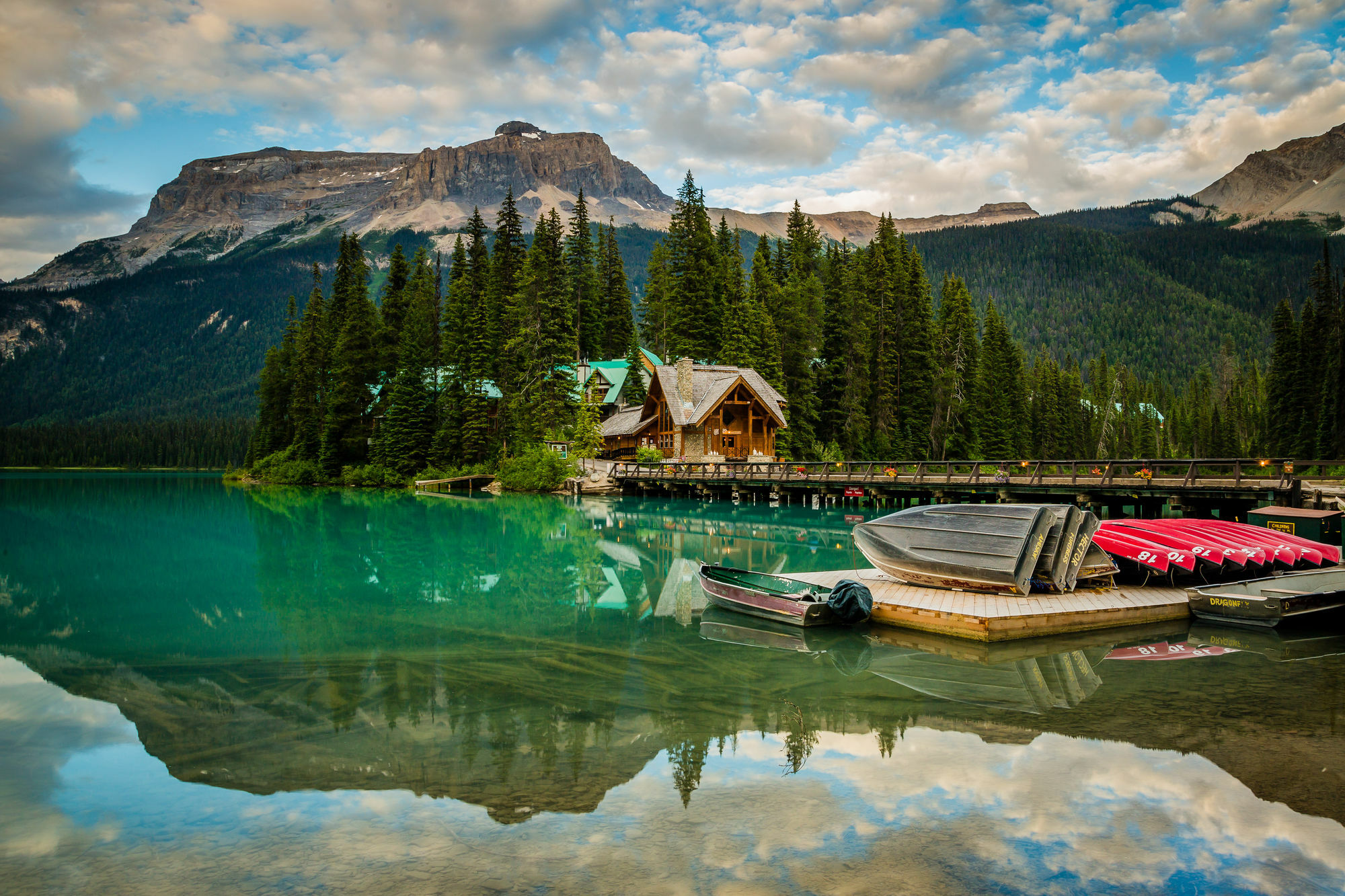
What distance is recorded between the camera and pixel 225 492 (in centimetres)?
5881

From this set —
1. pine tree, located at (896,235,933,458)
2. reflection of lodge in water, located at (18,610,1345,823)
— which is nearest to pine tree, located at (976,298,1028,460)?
pine tree, located at (896,235,933,458)

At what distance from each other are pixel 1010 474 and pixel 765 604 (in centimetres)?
2389

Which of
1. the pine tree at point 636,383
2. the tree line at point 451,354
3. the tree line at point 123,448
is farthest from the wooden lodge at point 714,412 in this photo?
the tree line at point 123,448

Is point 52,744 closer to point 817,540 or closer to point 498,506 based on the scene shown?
point 817,540

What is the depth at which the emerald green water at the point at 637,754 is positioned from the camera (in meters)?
5.62

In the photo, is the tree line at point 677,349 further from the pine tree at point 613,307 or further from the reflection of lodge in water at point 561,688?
the reflection of lodge in water at point 561,688

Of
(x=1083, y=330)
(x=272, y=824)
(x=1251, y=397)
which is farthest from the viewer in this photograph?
(x=1083, y=330)

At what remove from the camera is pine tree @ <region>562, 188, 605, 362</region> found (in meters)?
63.2

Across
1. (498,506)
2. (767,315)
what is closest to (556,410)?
(498,506)

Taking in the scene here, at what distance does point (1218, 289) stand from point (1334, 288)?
15611cm

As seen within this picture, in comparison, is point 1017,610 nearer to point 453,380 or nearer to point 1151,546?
point 1151,546

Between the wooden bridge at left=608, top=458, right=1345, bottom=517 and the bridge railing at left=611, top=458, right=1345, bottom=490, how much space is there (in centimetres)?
5

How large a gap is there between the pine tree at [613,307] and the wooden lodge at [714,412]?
1645 cm

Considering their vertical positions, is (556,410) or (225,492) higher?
(556,410)
